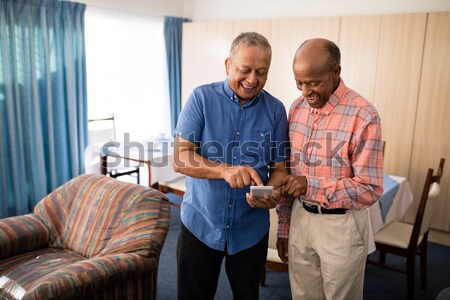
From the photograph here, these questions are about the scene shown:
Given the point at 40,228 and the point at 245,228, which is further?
the point at 40,228

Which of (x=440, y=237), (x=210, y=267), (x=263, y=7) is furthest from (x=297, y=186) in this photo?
(x=263, y=7)

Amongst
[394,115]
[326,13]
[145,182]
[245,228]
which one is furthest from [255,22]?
[245,228]

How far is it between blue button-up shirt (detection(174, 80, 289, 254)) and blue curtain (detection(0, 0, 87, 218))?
2.77 m

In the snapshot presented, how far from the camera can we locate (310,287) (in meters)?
1.49

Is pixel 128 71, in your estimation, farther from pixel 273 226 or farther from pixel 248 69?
pixel 248 69

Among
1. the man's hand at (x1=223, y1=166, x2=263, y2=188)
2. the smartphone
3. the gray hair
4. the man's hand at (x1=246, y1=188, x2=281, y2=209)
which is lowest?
the man's hand at (x1=246, y1=188, x2=281, y2=209)

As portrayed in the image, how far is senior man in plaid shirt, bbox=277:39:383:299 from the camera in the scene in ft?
4.29

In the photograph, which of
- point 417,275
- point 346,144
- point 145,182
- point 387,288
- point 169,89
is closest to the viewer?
point 346,144

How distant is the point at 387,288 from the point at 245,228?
1772 mm

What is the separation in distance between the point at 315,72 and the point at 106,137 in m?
3.46

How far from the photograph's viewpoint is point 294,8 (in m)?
4.52

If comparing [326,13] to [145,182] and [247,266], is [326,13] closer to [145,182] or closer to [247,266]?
[145,182]

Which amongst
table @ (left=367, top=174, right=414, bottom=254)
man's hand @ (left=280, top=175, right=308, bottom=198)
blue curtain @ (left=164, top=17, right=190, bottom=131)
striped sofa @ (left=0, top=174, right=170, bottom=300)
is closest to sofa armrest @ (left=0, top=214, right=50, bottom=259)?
striped sofa @ (left=0, top=174, right=170, bottom=300)

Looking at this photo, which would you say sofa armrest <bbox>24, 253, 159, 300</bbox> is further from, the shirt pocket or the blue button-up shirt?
the shirt pocket
